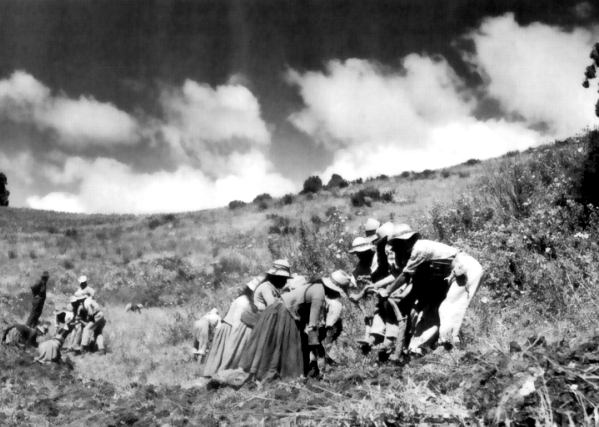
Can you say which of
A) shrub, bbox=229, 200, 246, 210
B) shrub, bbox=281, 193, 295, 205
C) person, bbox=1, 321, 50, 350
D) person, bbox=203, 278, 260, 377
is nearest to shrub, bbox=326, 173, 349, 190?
shrub, bbox=281, 193, 295, 205

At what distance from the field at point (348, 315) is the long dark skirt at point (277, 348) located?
35 cm

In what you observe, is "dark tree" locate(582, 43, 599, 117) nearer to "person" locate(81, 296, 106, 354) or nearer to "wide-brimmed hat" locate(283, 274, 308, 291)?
"wide-brimmed hat" locate(283, 274, 308, 291)

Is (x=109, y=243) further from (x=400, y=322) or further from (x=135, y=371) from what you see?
(x=400, y=322)

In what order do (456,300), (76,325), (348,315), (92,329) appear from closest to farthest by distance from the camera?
(456,300), (348,315), (92,329), (76,325)

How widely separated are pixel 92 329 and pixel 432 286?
877cm

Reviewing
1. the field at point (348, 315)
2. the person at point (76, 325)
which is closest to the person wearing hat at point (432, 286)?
the field at point (348, 315)

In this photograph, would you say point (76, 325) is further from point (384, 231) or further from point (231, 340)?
point (384, 231)

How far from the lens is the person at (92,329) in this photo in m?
12.1

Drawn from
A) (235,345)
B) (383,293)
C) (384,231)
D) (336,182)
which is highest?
(336,182)

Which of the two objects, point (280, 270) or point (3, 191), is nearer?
point (280, 270)

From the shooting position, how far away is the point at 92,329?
12258mm

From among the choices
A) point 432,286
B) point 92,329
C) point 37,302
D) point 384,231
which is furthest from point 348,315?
point 37,302

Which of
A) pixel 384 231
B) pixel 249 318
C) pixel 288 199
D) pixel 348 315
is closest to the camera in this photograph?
pixel 384 231

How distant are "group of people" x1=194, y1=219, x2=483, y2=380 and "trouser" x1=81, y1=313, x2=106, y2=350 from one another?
5050 millimetres
